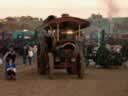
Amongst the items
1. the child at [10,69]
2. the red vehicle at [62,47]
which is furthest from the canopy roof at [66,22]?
the child at [10,69]

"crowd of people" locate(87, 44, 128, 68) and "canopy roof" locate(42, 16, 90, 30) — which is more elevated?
"canopy roof" locate(42, 16, 90, 30)

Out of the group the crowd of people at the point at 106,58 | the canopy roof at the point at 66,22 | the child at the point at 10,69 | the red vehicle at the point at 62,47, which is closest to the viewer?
the child at the point at 10,69

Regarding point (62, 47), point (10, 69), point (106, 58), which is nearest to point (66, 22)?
point (62, 47)

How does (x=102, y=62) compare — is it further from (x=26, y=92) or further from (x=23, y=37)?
(x=23, y=37)

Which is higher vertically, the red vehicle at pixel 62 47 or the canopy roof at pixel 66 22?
the canopy roof at pixel 66 22

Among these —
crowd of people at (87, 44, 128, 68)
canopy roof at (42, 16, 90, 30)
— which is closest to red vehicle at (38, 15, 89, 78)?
canopy roof at (42, 16, 90, 30)

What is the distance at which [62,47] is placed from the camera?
23.5 metres

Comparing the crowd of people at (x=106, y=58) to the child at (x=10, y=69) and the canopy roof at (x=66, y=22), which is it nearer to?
the canopy roof at (x=66, y=22)

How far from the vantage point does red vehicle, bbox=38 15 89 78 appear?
22844mm

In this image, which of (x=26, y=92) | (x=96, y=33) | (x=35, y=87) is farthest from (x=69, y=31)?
(x=96, y=33)

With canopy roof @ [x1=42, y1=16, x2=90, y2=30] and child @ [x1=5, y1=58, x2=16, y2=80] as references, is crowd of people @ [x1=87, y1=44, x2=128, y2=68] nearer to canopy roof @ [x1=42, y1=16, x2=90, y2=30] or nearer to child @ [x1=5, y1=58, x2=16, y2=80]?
canopy roof @ [x1=42, y1=16, x2=90, y2=30]

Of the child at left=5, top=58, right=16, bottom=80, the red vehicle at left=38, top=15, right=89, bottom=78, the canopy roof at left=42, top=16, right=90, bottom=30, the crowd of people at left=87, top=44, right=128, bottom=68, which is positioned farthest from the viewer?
the crowd of people at left=87, top=44, right=128, bottom=68

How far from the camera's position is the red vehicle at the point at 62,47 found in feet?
74.9

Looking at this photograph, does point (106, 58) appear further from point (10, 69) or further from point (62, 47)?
point (10, 69)
